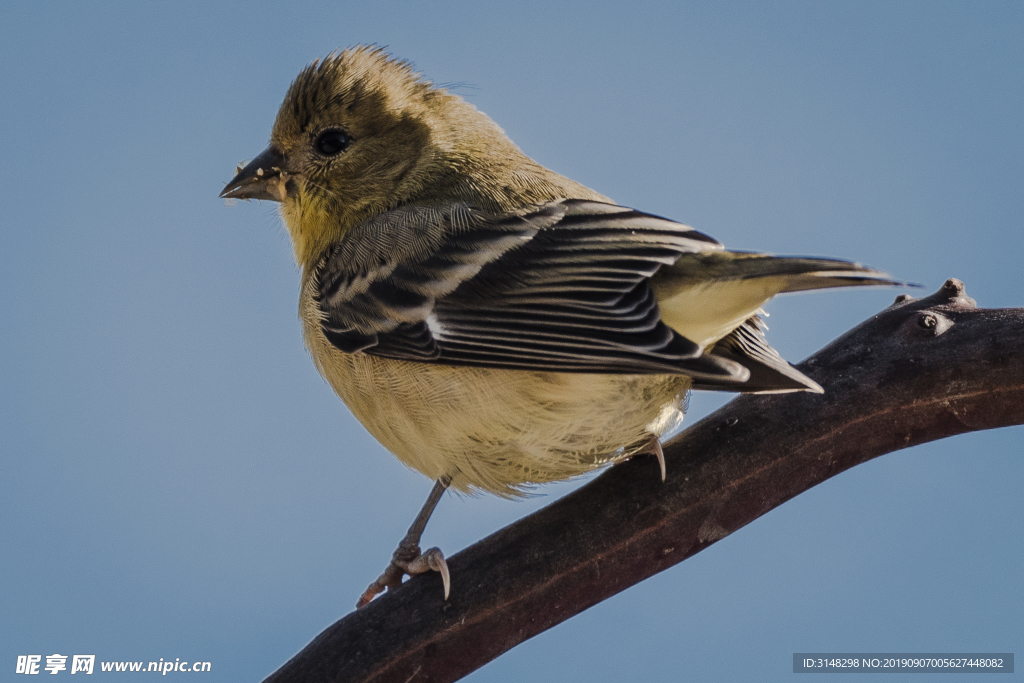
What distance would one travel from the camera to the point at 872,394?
3.40 m

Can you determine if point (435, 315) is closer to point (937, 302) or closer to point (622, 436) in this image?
point (622, 436)

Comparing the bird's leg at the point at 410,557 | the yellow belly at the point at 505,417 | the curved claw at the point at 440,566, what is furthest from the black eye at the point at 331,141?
the curved claw at the point at 440,566

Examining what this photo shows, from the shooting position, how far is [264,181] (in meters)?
4.04

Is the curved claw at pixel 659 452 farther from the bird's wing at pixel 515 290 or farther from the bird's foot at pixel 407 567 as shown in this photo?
the bird's foot at pixel 407 567

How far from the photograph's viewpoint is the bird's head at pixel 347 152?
392 centimetres

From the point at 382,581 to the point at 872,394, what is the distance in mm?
1932

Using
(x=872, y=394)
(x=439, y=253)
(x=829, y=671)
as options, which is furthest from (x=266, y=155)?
(x=829, y=671)

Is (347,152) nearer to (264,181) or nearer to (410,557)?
(264,181)

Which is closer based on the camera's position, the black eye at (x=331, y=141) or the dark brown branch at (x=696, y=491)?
the dark brown branch at (x=696, y=491)

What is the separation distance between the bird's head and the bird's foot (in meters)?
1.26

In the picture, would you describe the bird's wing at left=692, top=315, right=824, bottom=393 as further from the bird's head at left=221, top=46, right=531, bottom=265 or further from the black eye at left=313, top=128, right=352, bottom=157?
the black eye at left=313, top=128, right=352, bottom=157

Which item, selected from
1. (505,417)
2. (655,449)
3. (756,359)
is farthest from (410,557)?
(756,359)

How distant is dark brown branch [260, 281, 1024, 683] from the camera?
3.16m

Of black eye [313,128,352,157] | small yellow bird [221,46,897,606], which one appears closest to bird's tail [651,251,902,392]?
small yellow bird [221,46,897,606]
